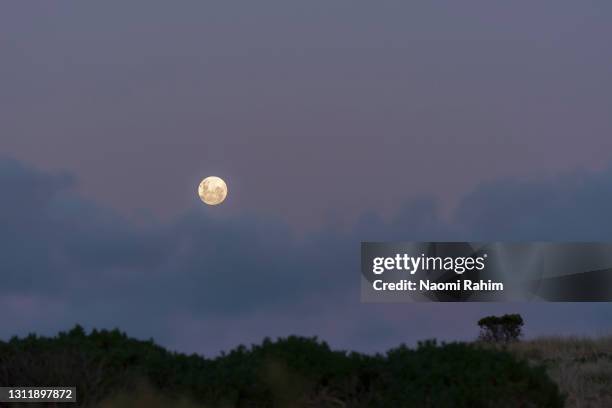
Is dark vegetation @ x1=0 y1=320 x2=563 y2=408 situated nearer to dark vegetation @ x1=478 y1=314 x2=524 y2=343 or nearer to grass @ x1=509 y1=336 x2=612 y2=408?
grass @ x1=509 y1=336 x2=612 y2=408

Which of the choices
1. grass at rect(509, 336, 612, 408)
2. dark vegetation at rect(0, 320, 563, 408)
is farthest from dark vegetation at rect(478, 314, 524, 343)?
dark vegetation at rect(0, 320, 563, 408)

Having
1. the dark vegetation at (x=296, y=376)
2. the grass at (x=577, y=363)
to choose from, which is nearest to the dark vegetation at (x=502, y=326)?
the grass at (x=577, y=363)

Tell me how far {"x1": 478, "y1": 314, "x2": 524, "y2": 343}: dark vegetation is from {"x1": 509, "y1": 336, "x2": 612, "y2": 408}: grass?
596 centimetres

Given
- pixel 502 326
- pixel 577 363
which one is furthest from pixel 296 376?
pixel 502 326

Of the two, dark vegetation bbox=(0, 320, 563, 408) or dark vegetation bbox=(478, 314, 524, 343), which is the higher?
dark vegetation bbox=(478, 314, 524, 343)

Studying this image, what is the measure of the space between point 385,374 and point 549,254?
19779 mm

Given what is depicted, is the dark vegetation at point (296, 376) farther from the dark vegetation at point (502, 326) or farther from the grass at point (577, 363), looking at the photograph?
the dark vegetation at point (502, 326)

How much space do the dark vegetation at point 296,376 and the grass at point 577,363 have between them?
2.35m

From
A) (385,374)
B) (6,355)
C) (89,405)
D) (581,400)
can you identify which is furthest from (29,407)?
(581,400)

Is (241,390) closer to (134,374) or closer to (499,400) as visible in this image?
(134,374)

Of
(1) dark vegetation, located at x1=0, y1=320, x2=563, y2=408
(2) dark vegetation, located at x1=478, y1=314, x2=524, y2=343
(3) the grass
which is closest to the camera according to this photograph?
(1) dark vegetation, located at x1=0, y1=320, x2=563, y2=408

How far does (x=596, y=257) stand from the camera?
3281cm

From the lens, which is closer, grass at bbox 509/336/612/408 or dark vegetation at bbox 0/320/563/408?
dark vegetation at bbox 0/320/563/408

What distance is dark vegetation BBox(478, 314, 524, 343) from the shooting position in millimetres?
35188
